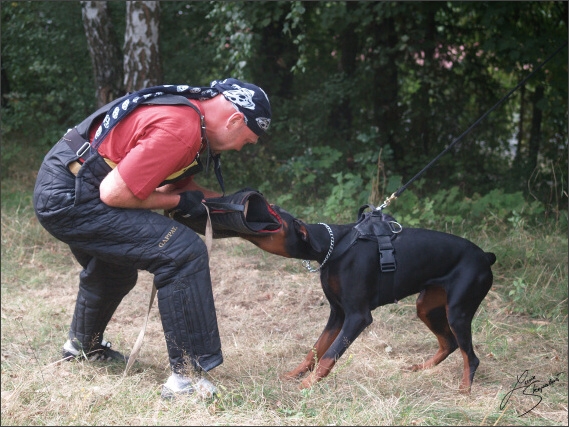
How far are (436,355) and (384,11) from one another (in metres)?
5.35

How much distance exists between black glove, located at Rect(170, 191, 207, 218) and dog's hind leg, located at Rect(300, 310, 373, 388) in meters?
1.04

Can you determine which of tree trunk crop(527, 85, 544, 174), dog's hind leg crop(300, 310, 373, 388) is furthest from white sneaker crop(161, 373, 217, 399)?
tree trunk crop(527, 85, 544, 174)

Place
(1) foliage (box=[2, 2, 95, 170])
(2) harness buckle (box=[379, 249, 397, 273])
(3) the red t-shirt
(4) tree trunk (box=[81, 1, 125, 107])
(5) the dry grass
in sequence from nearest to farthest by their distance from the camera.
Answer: (3) the red t-shirt
(5) the dry grass
(2) harness buckle (box=[379, 249, 397, 273])
(4) tree trunk (box=[81, 1, 125, 107])
(1) foliage (box=[2, 2, 95, 170])

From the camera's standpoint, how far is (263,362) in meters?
4.38

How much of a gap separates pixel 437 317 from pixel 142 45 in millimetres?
4947

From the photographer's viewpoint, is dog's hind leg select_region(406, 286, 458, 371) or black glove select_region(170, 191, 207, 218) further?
dog's hind leg select_region(406, 286, 458, 371)

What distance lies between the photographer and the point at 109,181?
128 inches

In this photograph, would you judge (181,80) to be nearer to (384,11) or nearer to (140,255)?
(384,11)

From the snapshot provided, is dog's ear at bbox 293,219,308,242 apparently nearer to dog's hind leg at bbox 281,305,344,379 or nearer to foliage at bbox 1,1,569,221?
dog's hind leg at bbox 281,305,344,379

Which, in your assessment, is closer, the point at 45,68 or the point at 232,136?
the point at 232,136

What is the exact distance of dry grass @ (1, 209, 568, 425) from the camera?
328 cm

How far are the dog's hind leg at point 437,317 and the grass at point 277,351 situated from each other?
124mm

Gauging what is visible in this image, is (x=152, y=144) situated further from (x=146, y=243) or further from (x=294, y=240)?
(x=294, y=240)
